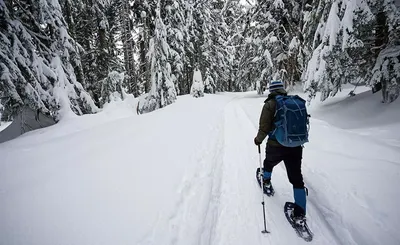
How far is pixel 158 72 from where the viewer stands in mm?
13469

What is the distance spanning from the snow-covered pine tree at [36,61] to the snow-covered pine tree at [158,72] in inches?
190

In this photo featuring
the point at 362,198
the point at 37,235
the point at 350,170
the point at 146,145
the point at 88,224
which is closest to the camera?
the point at 37,235

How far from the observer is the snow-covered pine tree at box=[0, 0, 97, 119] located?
6016 millimetres

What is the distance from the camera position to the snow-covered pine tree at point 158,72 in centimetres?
1305

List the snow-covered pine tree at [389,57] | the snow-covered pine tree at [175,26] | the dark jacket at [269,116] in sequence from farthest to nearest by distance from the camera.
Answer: the snow-covered pine tree at [175,26]
the snow-covered pine tree at [389,57]
the dark jacket at [269,116]

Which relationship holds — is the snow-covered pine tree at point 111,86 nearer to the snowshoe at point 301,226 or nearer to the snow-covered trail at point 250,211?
the snow-covered trail at point 250,211

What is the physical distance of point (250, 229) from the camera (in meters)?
3.14

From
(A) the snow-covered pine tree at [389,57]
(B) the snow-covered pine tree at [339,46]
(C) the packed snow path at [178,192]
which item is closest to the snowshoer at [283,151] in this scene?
(C) the packed snow path at [178,192]

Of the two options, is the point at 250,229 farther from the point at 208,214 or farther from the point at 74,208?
the point at 74,208

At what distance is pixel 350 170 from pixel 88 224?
5.16 meters

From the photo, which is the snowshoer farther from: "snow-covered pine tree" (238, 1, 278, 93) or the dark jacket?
"snow-covered pine tree" (238, 1, 278, 93)

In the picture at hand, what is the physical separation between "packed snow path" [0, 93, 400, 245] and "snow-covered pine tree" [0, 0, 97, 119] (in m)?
1.35

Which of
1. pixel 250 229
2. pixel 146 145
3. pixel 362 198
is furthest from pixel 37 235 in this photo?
pixel 362 198

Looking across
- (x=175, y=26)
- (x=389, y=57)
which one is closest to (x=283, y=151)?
(x=389, y=57)
